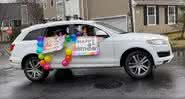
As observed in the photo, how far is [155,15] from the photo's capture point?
32.8m

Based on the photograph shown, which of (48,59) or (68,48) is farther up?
(68,48)

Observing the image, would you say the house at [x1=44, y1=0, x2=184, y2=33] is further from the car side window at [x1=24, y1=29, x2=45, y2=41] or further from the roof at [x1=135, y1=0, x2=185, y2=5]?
the car side window at [x1=24, y1=29, x2=45, y2=41]

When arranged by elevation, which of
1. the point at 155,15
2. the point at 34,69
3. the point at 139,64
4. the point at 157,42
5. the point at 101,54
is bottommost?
the point at 34,69

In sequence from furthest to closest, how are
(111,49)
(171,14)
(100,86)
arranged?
(171,14) < (111,49) < (100,86)

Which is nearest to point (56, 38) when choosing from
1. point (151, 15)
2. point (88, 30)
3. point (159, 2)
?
point (88, 30)

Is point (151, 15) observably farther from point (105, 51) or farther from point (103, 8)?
point (105, 51)

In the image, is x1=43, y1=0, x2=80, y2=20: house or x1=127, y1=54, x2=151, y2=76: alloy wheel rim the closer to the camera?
x1=127, y1=54, x2=151, y2=76: alloy wheel rim

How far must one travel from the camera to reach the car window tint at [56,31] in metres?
10.7

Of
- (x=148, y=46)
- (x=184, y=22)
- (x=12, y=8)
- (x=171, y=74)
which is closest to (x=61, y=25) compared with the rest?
(x=148, y=46)

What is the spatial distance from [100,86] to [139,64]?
4.22 ft

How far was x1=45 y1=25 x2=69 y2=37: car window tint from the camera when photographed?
10.7m

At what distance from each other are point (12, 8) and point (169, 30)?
46352 mm

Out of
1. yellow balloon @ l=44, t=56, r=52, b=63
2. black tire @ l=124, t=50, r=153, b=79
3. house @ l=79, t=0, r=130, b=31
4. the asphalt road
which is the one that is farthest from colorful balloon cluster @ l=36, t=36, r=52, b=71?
house @ l=79, t=0, r=130, b=31

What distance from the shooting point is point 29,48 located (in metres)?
10.7
